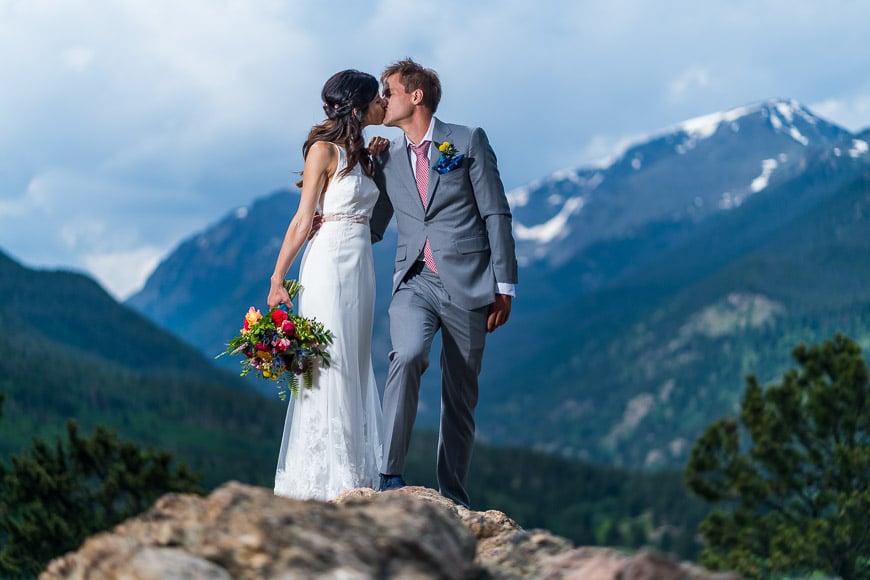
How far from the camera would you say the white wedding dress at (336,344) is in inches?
333

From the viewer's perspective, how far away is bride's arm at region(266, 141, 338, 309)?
8.34 meters

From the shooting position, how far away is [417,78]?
8.65 m

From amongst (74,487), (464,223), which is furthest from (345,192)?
(74,487)

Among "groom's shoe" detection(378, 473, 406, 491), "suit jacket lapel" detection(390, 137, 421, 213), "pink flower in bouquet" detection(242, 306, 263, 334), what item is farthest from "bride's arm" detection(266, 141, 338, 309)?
"groom's shoe" detection(378, 473, 406, 491)

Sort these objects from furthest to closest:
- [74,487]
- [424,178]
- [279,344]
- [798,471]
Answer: [74,487]
[798,471]
[424,178]
[279,344]

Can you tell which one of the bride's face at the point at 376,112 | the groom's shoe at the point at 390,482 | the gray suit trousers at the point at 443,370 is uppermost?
the bride's face at the point at 376,112

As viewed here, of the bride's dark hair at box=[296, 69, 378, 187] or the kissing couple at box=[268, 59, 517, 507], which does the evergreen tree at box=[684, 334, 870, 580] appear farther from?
the bride's dark hair at box=[296, 69, 378, 187]

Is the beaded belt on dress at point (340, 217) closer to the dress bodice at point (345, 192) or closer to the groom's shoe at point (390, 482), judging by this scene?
the dress bodice at point (345, 192)

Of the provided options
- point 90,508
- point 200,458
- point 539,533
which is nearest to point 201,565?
point 539,533

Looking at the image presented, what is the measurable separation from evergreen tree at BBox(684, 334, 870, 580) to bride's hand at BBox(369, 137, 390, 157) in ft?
90.4

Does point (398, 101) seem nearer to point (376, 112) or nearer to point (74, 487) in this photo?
point (376, 112)

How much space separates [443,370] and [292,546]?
194 inches

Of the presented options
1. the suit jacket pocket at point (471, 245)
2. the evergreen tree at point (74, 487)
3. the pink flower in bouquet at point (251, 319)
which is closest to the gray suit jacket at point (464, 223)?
the suit jacket pocket at point (471, 245)

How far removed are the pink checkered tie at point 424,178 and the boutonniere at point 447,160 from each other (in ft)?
0.58
